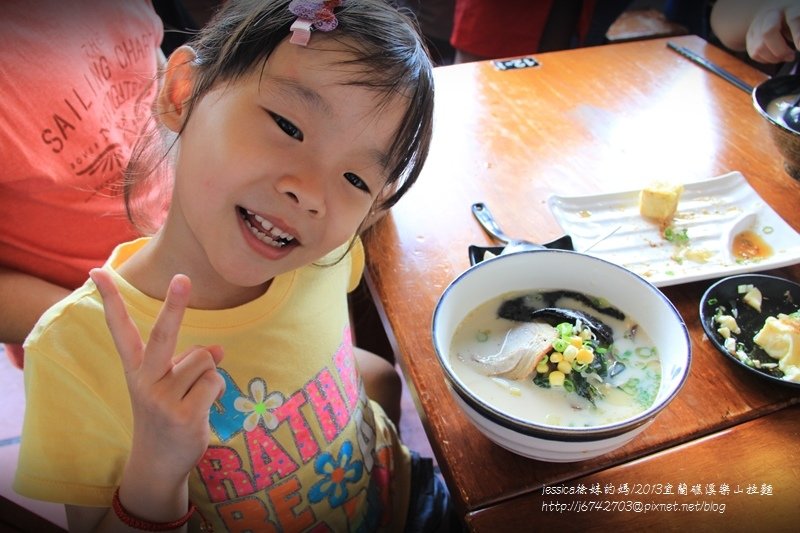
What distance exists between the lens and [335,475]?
36.7 inches

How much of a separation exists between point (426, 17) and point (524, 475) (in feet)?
9.66

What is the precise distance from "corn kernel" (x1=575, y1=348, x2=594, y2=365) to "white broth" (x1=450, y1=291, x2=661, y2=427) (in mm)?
31

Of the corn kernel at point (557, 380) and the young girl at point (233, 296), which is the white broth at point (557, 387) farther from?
the young girl at point (233, 296)

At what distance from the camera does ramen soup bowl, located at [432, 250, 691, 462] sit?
0.66 meters

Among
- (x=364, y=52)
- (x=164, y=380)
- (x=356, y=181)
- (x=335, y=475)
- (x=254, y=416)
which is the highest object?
(x=364, y=52)

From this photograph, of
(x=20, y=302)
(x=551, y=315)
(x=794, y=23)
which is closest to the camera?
(x=551, y=315)

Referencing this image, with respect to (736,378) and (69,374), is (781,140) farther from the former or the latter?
(69,374)

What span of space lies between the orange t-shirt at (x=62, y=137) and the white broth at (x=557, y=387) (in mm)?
799

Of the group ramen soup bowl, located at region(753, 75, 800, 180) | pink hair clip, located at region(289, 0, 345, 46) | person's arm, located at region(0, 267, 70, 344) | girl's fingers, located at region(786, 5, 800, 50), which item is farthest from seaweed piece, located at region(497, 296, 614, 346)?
girl's fingers, located at region(786, 5, 800, 50)

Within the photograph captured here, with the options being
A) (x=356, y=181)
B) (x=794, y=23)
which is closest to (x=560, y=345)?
(x=356, y=181)

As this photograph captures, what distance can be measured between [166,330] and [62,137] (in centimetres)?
73

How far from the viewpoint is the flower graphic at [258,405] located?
2.75ft

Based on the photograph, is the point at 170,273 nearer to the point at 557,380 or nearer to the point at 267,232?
the point at 267,232

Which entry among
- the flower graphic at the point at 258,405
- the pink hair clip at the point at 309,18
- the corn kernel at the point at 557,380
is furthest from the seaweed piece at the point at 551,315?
the pink hair clip at the point at 309,18
